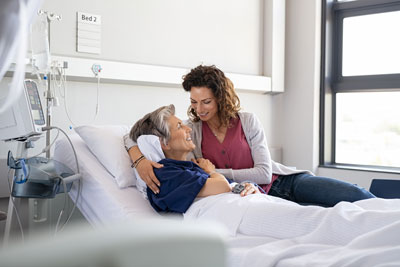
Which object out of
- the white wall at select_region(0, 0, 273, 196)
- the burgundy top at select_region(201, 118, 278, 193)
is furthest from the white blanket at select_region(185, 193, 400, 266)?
the white wall at select_region(0, 0, 273, 196)

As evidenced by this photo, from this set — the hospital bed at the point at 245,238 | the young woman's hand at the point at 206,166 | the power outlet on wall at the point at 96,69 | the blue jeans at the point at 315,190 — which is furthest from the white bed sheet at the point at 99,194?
the blue jeans at the point at 315,190

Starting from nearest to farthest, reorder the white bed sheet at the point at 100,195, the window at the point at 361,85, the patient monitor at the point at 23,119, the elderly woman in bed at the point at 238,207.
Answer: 1. the elderly woman in bed at the point at 238,207
2. the patient monitor at the point at 23,119
3. the white bed sheet at the point at 100,195
4. the window at the point at 361,85

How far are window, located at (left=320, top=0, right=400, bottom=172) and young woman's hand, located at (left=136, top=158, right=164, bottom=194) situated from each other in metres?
2.44

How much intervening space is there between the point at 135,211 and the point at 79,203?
1.30 ft

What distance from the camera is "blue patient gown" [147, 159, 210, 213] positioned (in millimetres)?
1782

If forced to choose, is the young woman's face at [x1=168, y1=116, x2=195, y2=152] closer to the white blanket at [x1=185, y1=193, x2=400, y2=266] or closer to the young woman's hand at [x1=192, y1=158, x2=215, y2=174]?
the young woman's hand at [x1=192, y1=158, x2=215, y2=174]

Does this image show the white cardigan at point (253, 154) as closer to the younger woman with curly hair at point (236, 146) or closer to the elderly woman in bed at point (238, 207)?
the younger woman with curly hair at point (236, 146)

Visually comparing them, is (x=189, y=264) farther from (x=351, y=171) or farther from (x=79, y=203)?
(x=351, y=171)

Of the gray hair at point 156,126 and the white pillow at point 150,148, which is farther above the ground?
the gray hair at point 156,126

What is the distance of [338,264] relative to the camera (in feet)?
3.79

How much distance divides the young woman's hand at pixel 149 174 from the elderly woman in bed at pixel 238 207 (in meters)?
0.02

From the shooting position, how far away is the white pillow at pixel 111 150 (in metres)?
2.06

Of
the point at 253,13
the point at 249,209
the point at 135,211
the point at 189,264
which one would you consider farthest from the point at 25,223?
the point at 253,13

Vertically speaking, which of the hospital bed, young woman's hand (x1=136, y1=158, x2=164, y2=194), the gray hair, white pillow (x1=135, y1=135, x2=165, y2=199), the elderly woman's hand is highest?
the gray hair
